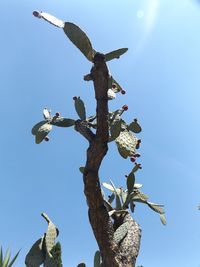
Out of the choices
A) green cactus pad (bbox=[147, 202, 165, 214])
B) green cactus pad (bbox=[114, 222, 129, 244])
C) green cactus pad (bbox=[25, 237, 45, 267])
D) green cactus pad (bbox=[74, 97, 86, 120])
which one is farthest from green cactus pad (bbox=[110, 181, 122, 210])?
green cactus pad (bbox=[74, 97, 86, 120])

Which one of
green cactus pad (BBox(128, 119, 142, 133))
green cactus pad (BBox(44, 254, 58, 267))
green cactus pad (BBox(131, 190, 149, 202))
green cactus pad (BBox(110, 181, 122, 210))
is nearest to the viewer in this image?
Answer: green cactus pad (BBox(44, 254, 58, 267))

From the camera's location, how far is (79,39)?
351cm

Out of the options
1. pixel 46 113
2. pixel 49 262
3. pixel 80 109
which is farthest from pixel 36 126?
pixel 49 262

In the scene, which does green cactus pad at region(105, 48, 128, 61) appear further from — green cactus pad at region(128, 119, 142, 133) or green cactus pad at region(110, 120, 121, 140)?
green cactus pad at region(128, 119, 142, 133)

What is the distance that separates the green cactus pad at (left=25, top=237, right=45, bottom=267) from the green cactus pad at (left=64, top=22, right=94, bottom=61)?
184cm

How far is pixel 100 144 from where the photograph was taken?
338 centimetres

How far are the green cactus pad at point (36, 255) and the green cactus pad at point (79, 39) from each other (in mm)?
A: 1841

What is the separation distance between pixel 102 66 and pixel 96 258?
225 cm

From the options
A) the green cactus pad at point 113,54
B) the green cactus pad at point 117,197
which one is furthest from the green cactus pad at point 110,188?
the green cactus pad at point 113,54

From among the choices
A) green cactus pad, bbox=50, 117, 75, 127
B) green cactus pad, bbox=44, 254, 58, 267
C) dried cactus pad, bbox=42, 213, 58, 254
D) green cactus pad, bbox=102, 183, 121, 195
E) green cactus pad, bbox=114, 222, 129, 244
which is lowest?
green cactus pad, bbox=44, 254, 58, 267

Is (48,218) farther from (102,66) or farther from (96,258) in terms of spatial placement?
(102,66)

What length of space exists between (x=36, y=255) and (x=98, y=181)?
1.07 m

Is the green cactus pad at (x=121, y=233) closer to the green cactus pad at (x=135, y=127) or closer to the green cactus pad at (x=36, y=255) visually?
the green cactus pad at (x=36, y=255)

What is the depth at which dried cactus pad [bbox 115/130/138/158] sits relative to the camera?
12.7 feet
